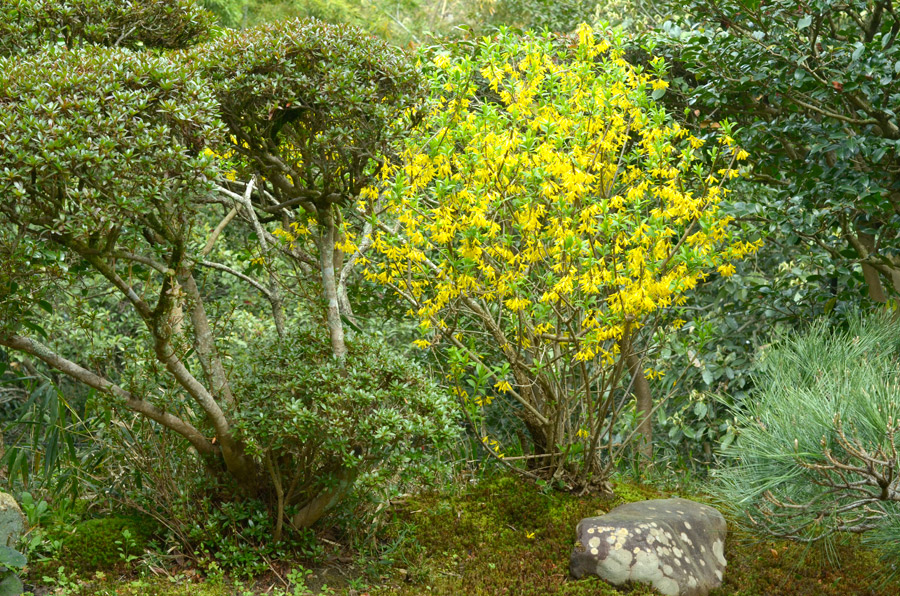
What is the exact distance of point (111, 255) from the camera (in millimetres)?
3109

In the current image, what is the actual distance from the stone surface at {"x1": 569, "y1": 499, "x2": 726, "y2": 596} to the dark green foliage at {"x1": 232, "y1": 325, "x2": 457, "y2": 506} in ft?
3.11

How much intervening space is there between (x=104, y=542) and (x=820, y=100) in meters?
4.45

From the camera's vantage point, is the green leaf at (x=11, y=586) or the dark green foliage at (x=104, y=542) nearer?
the green leaf at (x=11, y=586)

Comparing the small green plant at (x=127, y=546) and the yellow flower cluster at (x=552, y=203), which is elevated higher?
the yellow flower cluster at (x=552, y=203)

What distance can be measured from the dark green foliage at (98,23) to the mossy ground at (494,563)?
261cm

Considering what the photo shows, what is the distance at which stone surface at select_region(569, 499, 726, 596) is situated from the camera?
390cm

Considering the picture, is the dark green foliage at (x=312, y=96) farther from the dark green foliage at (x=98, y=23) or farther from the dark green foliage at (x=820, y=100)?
the dark green foliage at (x=820, y=100)

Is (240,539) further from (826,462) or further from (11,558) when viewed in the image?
(826,462)

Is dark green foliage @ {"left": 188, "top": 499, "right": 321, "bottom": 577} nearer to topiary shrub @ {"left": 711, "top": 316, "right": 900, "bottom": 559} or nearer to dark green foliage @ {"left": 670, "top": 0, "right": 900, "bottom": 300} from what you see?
topiary shrub @ {"left": 711, "top": 316, "right": 900, "bottom": 559}

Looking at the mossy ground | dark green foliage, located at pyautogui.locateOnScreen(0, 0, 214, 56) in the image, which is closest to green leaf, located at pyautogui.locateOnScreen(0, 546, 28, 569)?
the mossy ground

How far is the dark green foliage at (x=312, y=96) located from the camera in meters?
3.49

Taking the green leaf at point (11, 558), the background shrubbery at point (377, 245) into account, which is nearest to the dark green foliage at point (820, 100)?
the background shrubbery at point (377, 245)

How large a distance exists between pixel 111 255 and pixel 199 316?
2.57 ft

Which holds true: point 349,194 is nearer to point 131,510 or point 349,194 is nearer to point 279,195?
point 279,195
